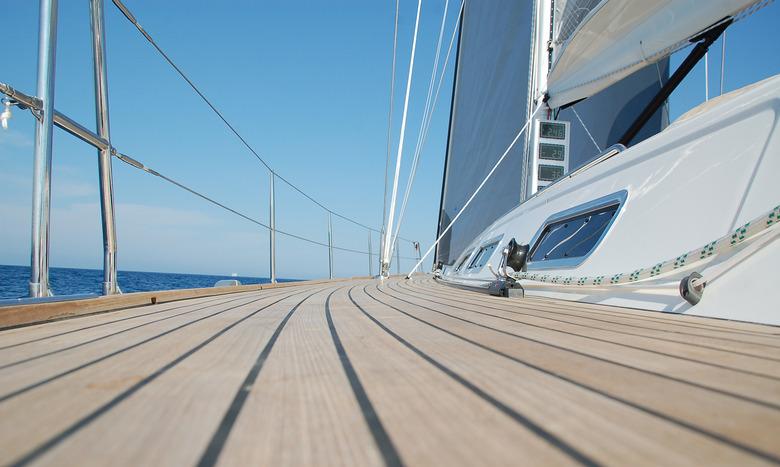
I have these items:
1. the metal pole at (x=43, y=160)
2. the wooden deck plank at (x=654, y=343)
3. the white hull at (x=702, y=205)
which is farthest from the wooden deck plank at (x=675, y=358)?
the metal pole at (x=43, y=160)

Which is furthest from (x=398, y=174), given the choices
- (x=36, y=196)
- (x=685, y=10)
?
(x=36, y=196)

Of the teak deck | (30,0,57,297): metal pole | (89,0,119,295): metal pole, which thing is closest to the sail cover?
the teak deck

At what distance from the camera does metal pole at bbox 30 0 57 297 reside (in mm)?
1867

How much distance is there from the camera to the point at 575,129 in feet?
23.0

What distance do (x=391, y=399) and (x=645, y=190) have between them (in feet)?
8.64

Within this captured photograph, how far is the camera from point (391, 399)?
731 millimetres

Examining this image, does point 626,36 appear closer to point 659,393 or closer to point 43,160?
point 659,393

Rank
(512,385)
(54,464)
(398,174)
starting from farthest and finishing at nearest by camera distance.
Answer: (398,174) → (512,385) → (54,464)

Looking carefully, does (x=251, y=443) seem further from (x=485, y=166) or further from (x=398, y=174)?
(x=485, y=166)

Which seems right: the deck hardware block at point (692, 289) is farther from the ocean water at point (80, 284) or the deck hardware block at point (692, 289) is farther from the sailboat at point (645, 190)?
the ocean water at point (80, 284)

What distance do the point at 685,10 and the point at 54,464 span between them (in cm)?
405

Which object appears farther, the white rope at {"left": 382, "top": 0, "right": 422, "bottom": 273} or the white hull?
the white rope at {"left": 382, "top": 0, "right": 422, "bottom": 273}

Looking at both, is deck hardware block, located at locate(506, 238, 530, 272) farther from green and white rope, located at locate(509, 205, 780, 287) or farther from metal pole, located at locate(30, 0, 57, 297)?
metal pole, located at locate(30, 0, 57, 297)

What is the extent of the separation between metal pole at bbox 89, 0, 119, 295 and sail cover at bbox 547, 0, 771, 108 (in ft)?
11.6
